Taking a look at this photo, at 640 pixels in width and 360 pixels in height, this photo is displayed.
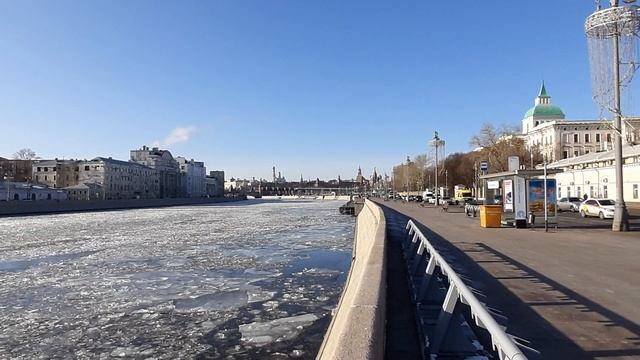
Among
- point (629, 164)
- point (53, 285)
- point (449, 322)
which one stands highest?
point (629, 164)

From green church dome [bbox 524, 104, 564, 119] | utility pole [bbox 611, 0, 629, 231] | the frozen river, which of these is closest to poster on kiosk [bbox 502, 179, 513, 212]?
utility pole [bbox 611, 0, 629, 231]

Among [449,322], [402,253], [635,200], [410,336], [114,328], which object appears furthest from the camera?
[635,200]

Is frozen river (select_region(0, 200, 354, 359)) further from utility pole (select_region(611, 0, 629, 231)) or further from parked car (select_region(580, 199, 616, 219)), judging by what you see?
parked car (select_region(580, 199, 616, 219))

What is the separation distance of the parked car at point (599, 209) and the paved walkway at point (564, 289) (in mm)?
15996

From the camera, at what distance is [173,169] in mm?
190500

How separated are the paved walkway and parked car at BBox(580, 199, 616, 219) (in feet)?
52.5

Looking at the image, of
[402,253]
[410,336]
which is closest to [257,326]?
[410,336]

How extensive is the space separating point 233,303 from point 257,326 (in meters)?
2.16

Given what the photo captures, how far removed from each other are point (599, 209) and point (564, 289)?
28.0 m

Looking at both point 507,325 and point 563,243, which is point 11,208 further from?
point 507,325

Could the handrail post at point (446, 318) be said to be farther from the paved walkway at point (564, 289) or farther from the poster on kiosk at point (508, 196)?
the poster on kiosk at point (508, 196)

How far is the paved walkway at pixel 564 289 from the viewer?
241 inches

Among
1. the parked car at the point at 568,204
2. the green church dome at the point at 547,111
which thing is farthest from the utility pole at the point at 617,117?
the green church dome at the point at 547,111

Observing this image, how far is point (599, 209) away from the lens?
33.7m
